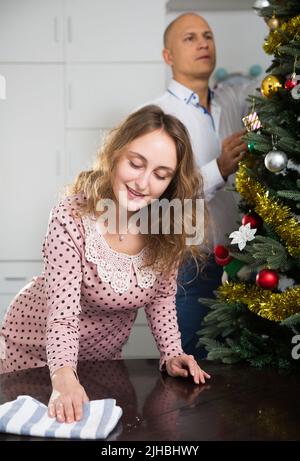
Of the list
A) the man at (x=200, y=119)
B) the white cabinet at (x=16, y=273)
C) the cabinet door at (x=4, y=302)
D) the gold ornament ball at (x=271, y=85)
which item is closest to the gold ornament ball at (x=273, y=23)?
the gold ornament ball at (x=271, y=85)

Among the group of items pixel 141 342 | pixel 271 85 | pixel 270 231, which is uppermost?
pixel 271 85

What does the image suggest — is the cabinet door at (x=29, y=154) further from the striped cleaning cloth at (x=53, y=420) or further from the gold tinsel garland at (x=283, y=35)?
the striped cleaning cloth at (x=53, y=420)

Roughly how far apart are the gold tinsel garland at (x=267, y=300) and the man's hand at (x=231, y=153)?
44 cm

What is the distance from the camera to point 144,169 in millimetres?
1581

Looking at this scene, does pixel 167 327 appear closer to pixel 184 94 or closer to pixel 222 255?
pixel 222 255

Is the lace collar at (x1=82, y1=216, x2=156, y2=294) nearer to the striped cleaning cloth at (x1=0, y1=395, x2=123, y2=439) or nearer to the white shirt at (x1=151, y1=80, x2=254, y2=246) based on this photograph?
Result: the striped cleaning cloth at (x1=0, y1=395, x2=123, y2=439)

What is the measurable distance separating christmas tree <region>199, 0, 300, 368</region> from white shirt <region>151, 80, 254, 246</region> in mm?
566

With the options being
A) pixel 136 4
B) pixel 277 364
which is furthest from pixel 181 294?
pixel 136 4

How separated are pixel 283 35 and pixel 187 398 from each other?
1.07 meters

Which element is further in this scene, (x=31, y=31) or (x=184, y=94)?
(x=31, y=31)

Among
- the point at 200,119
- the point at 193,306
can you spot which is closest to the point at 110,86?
the point at 200,119

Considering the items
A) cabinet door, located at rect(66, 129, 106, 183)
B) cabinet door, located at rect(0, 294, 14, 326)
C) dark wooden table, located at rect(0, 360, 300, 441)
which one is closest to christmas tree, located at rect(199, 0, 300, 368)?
dark wooden table, located at rect(0, 360, 300, 441)

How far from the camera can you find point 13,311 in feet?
5.99

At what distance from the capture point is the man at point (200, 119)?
2.58 m
